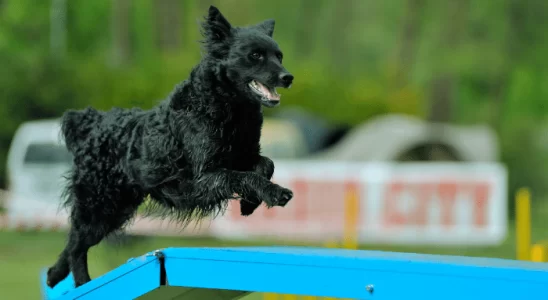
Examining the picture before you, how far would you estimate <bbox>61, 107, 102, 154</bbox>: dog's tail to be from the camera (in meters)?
3.86

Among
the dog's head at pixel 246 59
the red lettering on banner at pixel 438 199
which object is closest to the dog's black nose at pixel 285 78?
the dog's head at pixel 246 59

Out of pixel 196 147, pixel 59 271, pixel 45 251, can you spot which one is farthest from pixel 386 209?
pixel 196 147

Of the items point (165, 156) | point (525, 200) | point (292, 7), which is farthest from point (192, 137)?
point (292, 7)

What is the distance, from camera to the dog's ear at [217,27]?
10.9 ft

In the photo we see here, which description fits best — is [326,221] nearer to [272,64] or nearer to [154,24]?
[272,64]

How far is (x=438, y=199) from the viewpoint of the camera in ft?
41.3

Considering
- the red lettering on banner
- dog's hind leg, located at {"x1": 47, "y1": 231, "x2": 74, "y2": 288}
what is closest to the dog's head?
dog's hind leg, located at {"x1": 47, "y1": 231, "x2": 74, "y2": 288}

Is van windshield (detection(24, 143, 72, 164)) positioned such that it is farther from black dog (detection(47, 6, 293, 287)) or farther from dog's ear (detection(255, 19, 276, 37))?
dog's ear (detection(255, 19, 276, 37))

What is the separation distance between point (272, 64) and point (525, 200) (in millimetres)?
3585

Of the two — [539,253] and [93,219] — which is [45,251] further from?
[539,253]

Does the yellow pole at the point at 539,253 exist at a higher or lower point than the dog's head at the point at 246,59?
lower

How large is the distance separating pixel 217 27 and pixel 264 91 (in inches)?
13.9

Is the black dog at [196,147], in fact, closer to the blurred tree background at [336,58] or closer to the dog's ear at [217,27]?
the dog's ear at [217,27]

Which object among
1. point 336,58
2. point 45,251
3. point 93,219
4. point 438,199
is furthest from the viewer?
point 336,58
